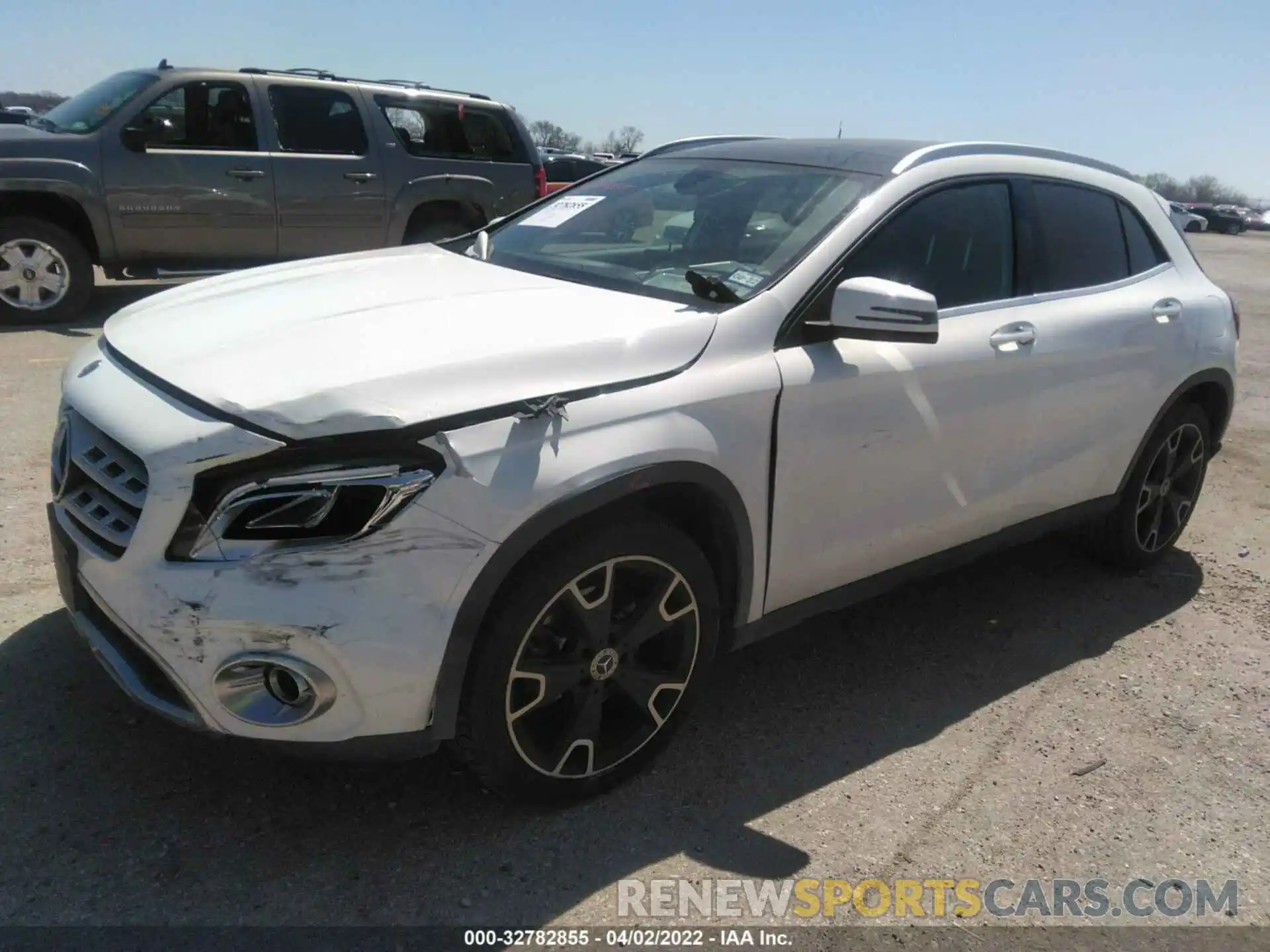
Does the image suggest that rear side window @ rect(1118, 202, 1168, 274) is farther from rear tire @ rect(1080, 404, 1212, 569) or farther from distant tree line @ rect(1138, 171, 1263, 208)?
distant tree line @ rect(1138, 171, 1263, 208)

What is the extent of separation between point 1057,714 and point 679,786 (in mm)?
1403

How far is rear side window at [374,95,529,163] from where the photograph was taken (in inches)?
376

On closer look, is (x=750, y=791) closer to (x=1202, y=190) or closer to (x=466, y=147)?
(x=466, y=147)

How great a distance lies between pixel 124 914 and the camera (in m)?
2.31

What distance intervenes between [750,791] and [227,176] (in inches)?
300

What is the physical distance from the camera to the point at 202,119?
866cm

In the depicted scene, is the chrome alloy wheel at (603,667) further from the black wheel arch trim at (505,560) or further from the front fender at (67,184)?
the front fender at (67,184)

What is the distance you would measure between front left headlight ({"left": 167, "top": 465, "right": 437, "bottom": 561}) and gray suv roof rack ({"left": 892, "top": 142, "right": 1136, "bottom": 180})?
2.00 meters

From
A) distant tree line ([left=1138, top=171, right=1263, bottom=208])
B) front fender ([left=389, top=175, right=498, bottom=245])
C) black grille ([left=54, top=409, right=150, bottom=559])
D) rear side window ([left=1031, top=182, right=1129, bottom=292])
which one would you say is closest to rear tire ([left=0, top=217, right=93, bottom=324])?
front fender ([left=389, top=175, right=498, bottom=245])

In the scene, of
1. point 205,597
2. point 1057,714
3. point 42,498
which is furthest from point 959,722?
point 42,498

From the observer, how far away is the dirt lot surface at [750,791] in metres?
2.46

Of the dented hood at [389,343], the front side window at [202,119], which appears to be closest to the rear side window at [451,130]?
the front side window at [202,119]

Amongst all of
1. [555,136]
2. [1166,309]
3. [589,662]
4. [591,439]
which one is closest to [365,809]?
[589,662]

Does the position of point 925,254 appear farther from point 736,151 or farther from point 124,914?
point 124,914
